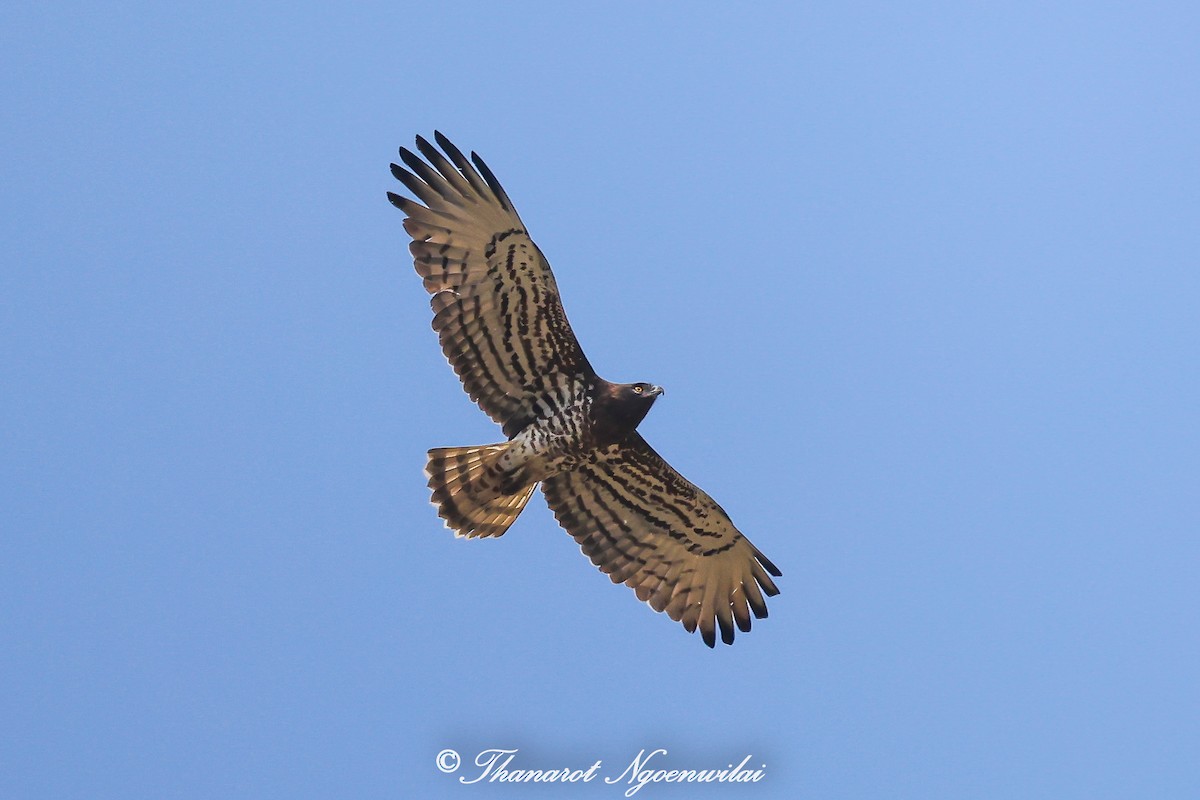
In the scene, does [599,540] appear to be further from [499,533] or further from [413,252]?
[413,252]

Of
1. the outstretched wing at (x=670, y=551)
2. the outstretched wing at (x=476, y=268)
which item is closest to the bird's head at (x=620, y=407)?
the outstretched wing at (x=476, y=268)

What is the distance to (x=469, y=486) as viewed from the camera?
13.3 metres

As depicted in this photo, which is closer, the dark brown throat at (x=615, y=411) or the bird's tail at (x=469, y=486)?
the dark brown throat at (x=615, y=411)

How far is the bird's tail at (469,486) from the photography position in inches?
522

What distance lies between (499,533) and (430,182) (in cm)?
277

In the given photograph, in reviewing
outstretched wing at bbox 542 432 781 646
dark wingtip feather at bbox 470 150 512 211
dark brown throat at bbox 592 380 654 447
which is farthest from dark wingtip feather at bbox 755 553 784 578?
dark wingtip feather at bbox 470 150 512 211

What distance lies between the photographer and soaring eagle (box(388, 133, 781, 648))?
13117 millimetres

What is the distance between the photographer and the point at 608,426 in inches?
522

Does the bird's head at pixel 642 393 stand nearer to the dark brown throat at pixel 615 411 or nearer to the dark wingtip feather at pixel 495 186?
the dark brown throat at pixel 615 411

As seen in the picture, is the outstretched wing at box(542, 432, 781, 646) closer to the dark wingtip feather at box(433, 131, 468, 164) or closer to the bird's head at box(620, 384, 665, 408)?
the bird's head at box(620, 384, 665, 408)

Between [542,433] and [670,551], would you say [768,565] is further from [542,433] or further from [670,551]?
[542,433]

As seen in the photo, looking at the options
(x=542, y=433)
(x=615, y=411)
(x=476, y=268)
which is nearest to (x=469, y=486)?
(x=542, y=433)

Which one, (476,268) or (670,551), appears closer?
(476,268)

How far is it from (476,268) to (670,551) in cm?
286
